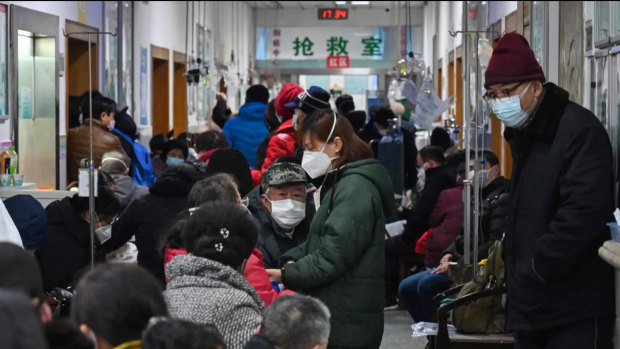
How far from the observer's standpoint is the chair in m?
4.70

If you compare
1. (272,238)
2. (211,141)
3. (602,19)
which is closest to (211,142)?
(211,141)

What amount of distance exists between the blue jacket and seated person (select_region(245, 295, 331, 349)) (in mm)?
5521

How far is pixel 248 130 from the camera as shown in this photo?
330 inches

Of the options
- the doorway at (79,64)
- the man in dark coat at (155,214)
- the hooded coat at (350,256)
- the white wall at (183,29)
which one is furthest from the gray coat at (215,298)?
the white wall at (183,29)

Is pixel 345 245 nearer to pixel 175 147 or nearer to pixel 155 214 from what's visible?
pixel 155 214

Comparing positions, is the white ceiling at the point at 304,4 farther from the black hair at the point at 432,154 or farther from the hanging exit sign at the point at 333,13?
the black hair at the point at 432,154

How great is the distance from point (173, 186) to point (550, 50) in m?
3.99

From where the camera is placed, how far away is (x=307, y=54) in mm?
23547

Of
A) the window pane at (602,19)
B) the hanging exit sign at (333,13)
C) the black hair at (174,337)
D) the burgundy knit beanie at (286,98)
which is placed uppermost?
the hanging exit sign at (333,13)

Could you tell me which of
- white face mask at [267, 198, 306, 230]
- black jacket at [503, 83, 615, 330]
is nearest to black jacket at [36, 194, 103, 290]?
white face mask at [267, 198, 306, 230]

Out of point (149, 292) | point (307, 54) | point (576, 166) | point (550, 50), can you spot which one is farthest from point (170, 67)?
point (149, 292)

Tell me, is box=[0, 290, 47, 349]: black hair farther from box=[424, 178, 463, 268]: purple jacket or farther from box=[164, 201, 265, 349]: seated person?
box=[424, 178, 463, 268]: purple jacket

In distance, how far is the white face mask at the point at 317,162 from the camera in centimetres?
408

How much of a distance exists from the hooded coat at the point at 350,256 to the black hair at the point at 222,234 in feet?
2.58
